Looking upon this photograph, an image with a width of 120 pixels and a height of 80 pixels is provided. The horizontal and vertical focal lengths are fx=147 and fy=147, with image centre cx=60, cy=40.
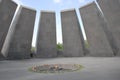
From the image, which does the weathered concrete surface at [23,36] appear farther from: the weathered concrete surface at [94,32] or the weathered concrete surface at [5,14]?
the weathered concrete surface at [94,32]

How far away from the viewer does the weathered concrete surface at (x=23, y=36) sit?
16047 mm

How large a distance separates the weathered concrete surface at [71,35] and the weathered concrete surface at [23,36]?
3695mm

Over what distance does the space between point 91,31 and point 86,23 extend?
1.05 m

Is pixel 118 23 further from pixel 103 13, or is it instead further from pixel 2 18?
pixel 2 18

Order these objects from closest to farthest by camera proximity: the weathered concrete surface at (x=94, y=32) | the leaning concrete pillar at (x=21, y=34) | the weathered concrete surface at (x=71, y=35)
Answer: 1. the weathered concrete surface at (x=94, y=32)
2. the leaning concrete pillar at (x=21, y=34)
3. the weathered concrete surface at (x=71, y=35)

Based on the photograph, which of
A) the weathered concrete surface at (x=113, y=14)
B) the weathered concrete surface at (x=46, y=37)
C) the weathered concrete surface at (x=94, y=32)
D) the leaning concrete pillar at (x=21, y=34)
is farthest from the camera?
the weathered concrete surface at (x=46, y=37)

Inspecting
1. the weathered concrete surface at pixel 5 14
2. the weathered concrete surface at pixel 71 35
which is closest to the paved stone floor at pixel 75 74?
the weathered concrete surface at pixel 5 14

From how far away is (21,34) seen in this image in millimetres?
16234

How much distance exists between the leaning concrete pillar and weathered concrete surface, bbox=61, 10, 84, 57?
3.70 metres

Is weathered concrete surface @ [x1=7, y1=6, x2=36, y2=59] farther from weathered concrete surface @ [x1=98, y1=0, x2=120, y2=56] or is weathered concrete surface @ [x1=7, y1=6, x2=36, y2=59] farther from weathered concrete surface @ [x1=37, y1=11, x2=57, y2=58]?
weathered concrete surface @ [x1=98, y1=0, x2=120, y2=56]

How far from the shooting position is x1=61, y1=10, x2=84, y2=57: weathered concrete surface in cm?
1681

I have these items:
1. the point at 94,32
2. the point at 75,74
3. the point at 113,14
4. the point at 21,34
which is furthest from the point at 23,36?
the point at 75,74

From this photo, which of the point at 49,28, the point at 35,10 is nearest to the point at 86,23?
the point at 49,28

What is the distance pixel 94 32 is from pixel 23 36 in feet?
25.8
